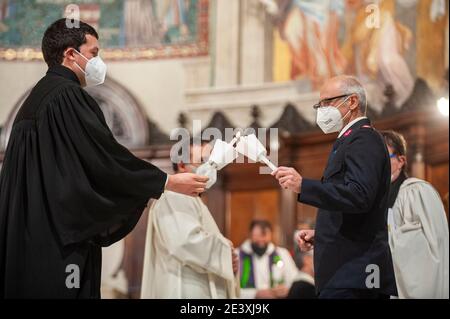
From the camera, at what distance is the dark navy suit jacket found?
4250 millimetres

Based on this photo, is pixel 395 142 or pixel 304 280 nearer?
pixel 395 142

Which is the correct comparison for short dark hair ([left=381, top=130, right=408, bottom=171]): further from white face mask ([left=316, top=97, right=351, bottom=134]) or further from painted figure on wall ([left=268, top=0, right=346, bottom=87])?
painted figure on wall ([left=268, top=0, right=346, bottom=87])

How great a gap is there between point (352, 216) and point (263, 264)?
6.53m

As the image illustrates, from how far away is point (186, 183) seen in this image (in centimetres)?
443

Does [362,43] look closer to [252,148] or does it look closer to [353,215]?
[252,148]

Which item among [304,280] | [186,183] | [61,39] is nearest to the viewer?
[186,183]

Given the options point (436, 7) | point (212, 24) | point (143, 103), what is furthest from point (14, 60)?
point (436, 7)

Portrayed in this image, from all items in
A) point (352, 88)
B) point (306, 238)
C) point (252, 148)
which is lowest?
point (306, 238)

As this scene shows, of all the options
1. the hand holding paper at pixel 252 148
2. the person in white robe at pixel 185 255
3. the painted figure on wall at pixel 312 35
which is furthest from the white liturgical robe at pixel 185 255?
the painted figure on wall at pixel 312 35

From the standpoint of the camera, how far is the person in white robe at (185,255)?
6.18 meters

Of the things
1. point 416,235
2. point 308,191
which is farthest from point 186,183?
point 416,235

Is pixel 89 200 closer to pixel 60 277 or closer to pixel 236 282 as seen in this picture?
pixel 60 277

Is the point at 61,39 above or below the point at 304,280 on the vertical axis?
above

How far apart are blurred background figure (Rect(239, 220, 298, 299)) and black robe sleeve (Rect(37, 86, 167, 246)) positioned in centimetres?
661
